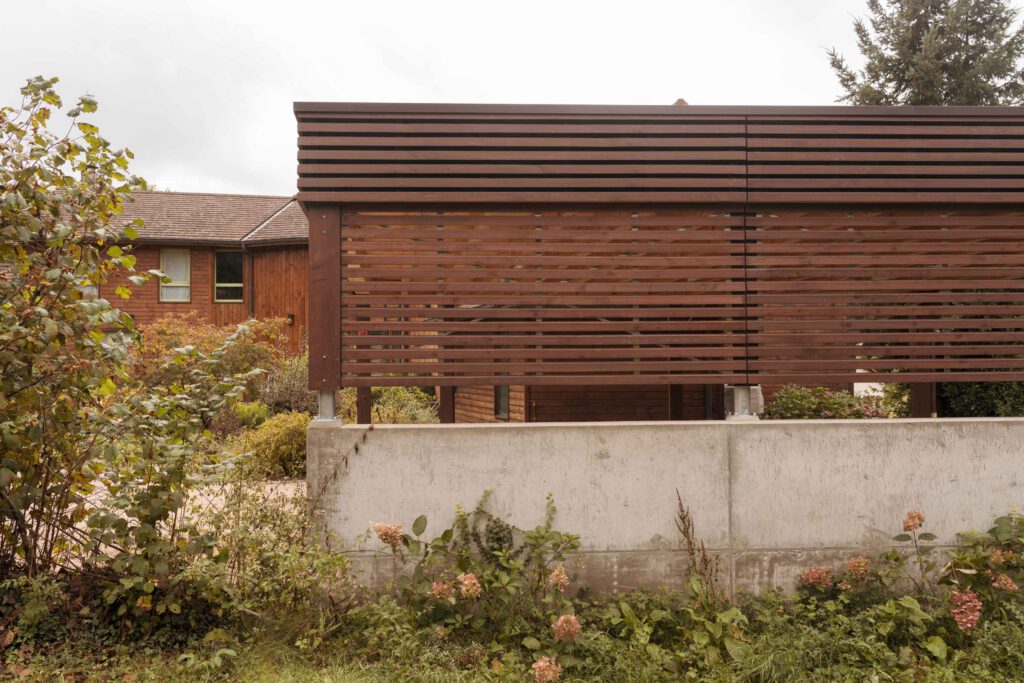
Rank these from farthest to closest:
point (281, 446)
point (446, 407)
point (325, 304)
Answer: point (281, 446) → point (446, 407) → point (325, 304)

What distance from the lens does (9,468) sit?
345 centimetres

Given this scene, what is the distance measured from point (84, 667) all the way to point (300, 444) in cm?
493

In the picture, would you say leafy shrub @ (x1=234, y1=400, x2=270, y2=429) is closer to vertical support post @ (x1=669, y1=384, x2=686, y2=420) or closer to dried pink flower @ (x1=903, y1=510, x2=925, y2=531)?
vertical support post @ (x1=669, y1=384, x2=686, y2=420)

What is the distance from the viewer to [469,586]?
358 cm

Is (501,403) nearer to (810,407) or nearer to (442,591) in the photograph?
(810,407)

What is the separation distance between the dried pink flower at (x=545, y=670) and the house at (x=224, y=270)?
1507 centimetres

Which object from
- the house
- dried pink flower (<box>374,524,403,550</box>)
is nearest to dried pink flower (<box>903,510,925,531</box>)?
dried pink flower (<box>374,524,403,550</box>)

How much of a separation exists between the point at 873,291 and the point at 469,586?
10.9ft

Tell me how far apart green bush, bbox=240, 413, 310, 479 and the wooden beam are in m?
3.78

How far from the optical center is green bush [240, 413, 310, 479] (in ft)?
26.0

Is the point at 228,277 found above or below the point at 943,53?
below

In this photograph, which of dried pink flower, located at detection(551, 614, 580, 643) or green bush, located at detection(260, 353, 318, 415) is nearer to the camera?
dried pink flower, located at detection(551, 614, 580, 643)

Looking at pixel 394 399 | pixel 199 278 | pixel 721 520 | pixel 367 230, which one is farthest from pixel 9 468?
pixel 199 278

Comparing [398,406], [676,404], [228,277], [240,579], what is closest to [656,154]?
[676,404]
